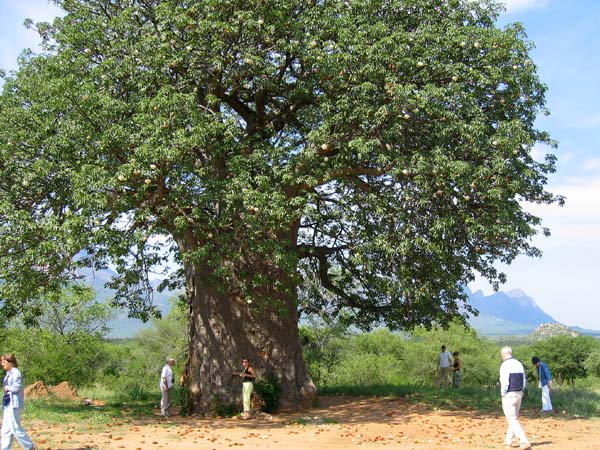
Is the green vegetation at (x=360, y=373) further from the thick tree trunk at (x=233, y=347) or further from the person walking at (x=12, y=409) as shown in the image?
the person walking at (x=12, y=409)

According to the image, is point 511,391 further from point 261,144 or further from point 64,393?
point 64,393

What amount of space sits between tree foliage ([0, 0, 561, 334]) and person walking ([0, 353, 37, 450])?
290cm

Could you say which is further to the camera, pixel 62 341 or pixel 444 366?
pixel 62 341

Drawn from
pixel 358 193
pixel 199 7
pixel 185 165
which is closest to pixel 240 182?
pixel 185 165

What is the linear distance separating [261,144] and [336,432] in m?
6.19

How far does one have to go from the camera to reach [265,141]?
1352 centimetres

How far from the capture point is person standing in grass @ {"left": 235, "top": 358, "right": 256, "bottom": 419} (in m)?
13.2

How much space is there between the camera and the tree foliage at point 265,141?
A: 11484mm

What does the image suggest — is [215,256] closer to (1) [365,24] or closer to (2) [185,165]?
(2) [185,165]

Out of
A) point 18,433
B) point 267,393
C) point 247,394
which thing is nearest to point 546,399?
point 267,393

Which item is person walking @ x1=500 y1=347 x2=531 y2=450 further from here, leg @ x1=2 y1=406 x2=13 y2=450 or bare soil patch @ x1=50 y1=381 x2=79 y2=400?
bare soil patch @ x1=50 y1=381 x2=79 y2=400

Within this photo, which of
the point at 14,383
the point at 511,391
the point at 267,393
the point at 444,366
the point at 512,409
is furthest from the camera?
the point at 444,366

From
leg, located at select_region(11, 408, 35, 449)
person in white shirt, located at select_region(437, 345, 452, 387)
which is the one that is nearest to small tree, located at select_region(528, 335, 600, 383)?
person in white shirt, located at select_region(437, 345, 452, 387)

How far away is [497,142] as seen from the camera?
1165 cm
